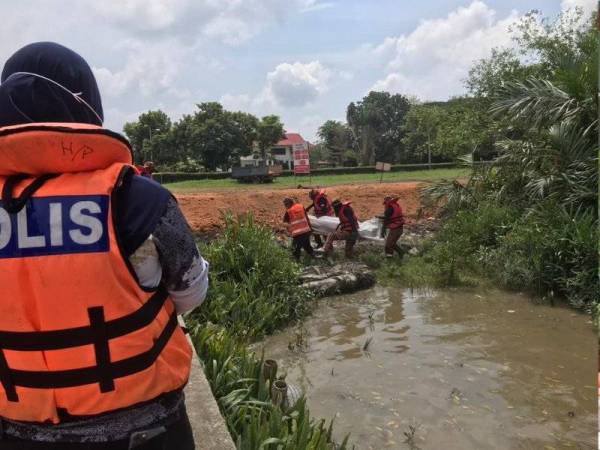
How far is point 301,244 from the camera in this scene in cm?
1166

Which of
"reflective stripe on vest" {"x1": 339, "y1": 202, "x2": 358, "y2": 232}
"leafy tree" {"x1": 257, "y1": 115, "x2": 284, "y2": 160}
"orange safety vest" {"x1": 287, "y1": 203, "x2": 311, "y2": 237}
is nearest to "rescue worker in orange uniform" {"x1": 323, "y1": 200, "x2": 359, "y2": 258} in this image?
"reflective stripe on vest" {"x1": 339, "y1": 202, "x2": 358, "y2": 232}

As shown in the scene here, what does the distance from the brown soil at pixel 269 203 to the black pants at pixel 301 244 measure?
3.06m

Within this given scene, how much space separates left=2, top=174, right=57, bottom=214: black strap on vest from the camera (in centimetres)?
140

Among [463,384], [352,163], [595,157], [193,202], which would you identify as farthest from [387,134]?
[463,384]

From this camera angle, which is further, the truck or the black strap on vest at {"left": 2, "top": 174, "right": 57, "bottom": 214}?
the truck

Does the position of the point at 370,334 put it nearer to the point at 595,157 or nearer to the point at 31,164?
the point at 595,157

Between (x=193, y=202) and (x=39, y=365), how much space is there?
1520 cm

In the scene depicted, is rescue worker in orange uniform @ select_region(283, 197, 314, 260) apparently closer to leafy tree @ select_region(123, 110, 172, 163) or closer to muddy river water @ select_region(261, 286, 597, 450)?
muddy river water @ select_region(261, 286, 597, 450)

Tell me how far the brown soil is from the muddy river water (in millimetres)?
6713

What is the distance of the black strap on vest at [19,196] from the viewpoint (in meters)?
1.40

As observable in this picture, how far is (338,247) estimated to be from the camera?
1366 cm

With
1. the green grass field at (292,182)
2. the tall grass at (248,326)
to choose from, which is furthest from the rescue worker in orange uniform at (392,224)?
the green grass field at (292,182)

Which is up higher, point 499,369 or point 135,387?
point 135,387

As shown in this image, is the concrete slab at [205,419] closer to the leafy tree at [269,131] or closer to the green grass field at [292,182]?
the green grass field at [292,182]
